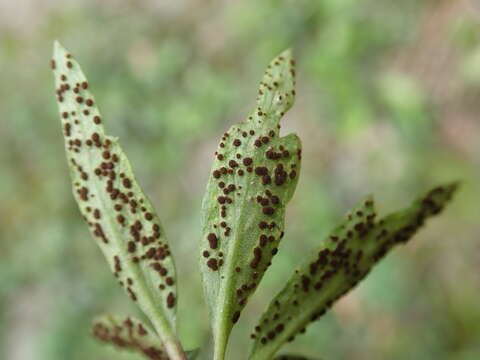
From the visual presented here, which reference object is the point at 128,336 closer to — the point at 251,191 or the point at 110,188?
the point at 110,188

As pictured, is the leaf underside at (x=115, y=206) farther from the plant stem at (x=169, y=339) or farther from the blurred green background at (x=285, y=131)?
the blurred green background at (x=285, y=131)

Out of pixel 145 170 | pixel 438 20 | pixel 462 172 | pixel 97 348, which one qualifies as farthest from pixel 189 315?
pixel 438 20

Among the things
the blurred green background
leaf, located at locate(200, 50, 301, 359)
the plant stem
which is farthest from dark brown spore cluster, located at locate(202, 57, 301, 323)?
the blurred green background

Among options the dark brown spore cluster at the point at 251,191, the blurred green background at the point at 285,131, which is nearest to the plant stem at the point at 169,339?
the dark brown spore cluster at the point at 251,191

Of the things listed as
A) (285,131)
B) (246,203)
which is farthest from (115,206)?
(285,131)

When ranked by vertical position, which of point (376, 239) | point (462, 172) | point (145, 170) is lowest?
point (376, 239)

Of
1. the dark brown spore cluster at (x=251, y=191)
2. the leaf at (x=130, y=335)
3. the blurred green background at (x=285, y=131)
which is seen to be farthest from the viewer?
the blurred green background at (x=285, y=131)

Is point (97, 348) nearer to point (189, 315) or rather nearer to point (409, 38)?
point (189, 315)
